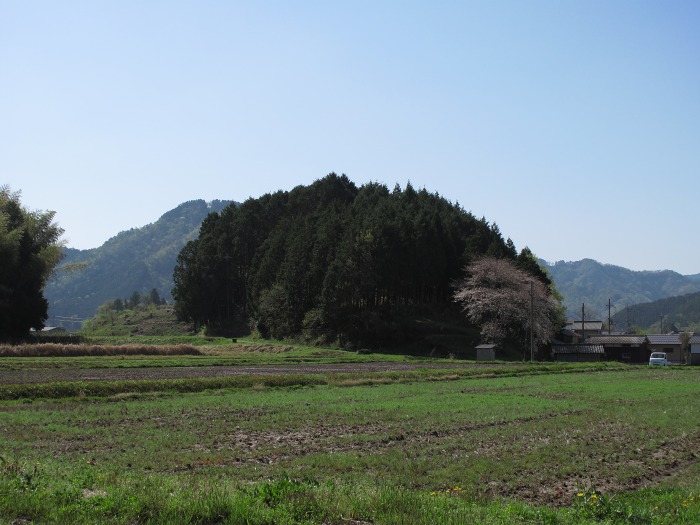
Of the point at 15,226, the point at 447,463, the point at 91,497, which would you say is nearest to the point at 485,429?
the point at 447,463

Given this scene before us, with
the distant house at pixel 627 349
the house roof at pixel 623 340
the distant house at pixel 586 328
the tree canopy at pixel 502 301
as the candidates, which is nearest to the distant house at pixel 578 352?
the tree canopy at pixel 502 301

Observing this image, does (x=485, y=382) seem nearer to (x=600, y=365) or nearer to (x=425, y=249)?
(x=600, y=365)

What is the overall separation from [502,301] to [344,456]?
6353cm

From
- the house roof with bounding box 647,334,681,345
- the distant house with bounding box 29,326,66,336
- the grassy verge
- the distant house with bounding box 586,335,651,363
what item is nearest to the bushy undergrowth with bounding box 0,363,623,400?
the grassy verge

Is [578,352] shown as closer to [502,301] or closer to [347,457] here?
[502,301]

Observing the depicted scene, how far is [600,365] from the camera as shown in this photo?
203 feet

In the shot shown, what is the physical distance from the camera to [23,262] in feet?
237

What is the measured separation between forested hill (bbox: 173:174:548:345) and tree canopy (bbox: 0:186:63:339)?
23.6 meters

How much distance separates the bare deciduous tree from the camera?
244 ft

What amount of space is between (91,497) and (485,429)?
12963 mm

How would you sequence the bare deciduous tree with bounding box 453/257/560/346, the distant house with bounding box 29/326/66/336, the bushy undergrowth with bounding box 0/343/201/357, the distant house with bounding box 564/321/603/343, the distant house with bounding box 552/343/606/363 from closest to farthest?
the bushy undergrowth with bounding box 0/343/201/357
the bare deciduous tree with bounding box 453/257/560/346
the distant house with bounding box 29/326/66/336
the distant house with bounding box 552/343/606/363
the distant house with bounding box 564/321/603/343

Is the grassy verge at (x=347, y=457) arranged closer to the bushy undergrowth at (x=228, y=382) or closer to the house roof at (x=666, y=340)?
the bushy undergrowth at (x=228, y=382)

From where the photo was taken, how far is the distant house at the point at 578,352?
86375mm

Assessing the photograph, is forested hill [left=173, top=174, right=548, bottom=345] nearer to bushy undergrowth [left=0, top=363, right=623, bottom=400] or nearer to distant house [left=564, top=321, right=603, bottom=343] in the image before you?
bushy undergrowth [left=0, top=363, right=623, bottom=400]
